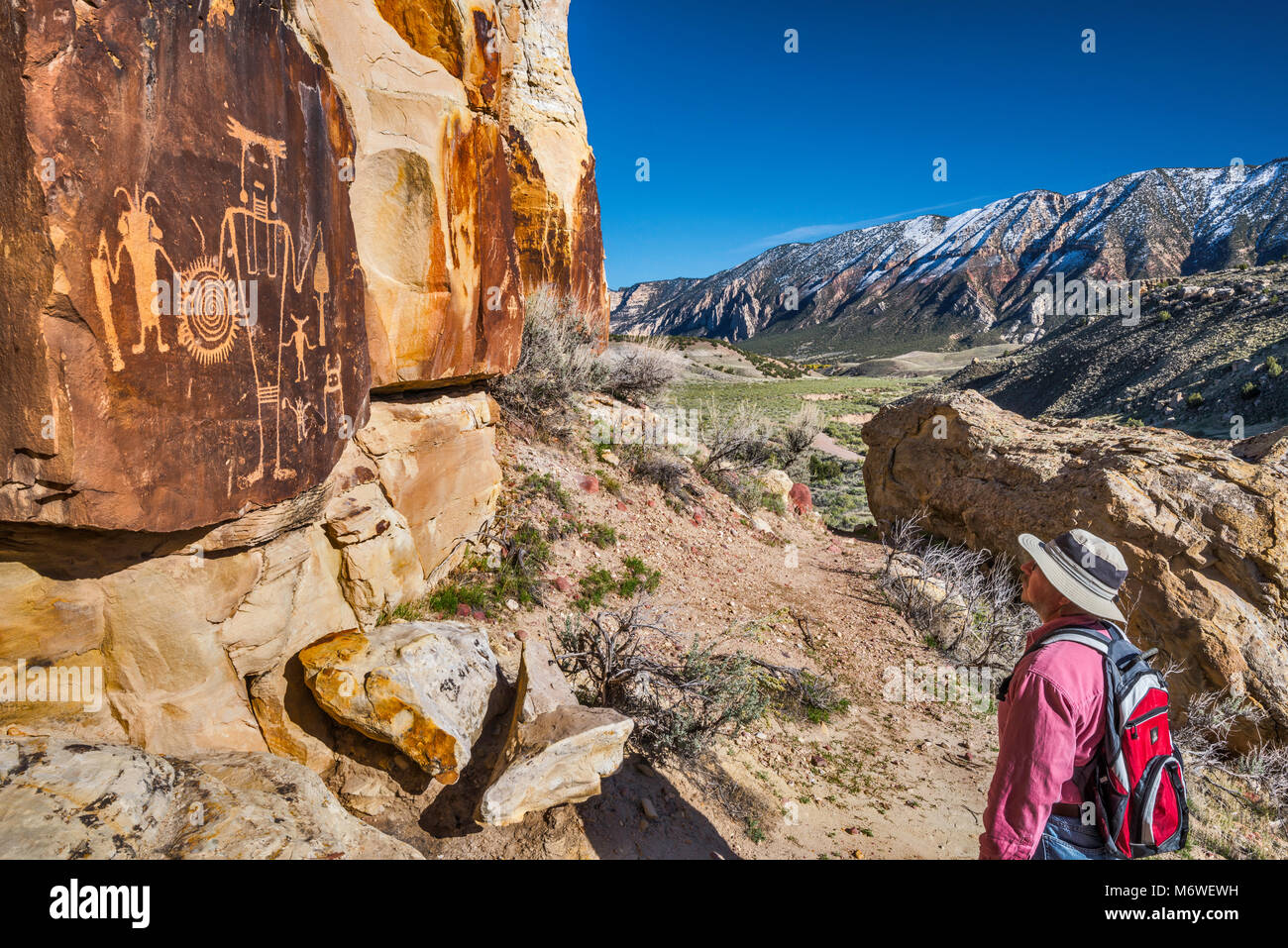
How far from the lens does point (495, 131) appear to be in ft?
19.0

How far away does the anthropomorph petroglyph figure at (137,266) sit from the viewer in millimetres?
2436

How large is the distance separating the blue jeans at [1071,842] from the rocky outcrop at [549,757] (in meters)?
2.09

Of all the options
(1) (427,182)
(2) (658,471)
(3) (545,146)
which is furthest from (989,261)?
(1) (427,182)

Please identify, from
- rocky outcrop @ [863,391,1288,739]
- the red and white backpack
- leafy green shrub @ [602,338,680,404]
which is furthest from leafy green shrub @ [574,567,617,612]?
rocky outcrop @ [863,391,1288,739]

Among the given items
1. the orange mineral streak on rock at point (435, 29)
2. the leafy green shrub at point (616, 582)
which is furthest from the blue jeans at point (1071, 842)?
the orange mineral streak on rock at point (435, 29)

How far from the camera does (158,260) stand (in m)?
2.63

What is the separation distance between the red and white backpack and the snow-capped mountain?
69256 millimetres

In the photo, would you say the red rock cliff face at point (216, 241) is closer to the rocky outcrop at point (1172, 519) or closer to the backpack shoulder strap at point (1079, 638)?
the backpack shoulder strap at point (1079, 638)

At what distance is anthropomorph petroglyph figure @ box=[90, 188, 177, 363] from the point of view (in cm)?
244

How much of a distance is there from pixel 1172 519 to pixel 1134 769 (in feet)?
18.2

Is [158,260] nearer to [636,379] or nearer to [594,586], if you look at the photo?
[594,586]

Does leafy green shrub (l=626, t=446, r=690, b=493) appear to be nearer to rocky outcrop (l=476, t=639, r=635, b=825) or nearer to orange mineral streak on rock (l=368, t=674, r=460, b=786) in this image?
rocky outcrop (l=476, t=639, r=635, b=825)

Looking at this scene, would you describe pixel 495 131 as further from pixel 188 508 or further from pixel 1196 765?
pixel 1196 765
